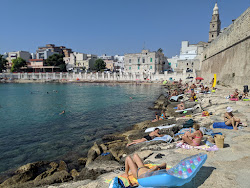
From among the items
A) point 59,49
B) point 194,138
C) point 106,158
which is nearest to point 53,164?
point 106,158

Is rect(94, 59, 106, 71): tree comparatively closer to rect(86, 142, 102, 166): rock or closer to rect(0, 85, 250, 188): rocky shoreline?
rect(0, 85, 250, 188): rocky shoreline

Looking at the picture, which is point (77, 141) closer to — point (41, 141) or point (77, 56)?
point (41, 141)

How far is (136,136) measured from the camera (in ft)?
27.1

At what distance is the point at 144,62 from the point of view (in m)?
55.4

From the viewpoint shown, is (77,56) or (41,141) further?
(77,56)

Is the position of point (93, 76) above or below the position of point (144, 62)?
below

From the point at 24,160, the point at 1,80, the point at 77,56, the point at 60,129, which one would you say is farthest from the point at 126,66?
the point at 24,160

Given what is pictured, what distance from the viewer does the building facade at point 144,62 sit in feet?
179

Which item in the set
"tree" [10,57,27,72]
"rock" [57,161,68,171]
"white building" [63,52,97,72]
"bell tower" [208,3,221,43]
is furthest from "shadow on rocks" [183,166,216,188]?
"tree" [10,57,27,72]

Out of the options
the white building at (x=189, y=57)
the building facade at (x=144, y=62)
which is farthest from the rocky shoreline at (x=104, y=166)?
the building facade at (x=144, y=62)

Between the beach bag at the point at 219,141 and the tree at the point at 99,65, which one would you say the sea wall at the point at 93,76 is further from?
the beach bag at the point at 219,141

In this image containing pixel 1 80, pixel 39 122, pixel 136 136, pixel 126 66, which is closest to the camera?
pixel 136 136

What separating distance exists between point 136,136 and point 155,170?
464cm

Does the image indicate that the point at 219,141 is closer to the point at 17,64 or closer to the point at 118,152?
the point at 118,152
